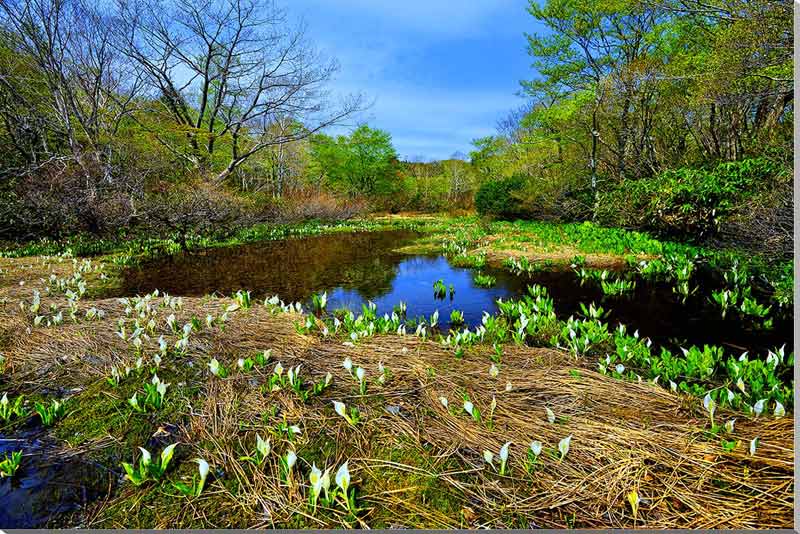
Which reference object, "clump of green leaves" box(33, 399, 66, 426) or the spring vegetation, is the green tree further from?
"clump of green leaves" box(33, 399, 66, 426)

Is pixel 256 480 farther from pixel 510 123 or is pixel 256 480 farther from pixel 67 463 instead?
pixel 510 123

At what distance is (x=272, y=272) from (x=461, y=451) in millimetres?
6916

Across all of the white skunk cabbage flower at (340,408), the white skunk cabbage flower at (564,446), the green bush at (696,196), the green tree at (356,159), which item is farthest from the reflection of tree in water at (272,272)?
the green tree at (356,159)

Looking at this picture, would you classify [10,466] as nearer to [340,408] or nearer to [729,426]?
[340,408]

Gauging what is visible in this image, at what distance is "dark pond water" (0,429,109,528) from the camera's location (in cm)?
170

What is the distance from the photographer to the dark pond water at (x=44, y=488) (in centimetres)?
→ 170

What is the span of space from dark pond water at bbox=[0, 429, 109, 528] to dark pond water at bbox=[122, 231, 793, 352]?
141 inches

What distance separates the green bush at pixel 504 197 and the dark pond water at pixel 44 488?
1894 centimetres

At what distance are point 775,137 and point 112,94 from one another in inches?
990

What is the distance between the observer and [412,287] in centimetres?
682

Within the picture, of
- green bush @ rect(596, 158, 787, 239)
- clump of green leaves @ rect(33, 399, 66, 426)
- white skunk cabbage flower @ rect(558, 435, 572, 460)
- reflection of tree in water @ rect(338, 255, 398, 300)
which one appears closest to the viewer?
white skunk cabbage flower @ rect(558, 435, 572, 460)

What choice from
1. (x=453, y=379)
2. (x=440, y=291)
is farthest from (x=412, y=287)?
(x=453, y=379)

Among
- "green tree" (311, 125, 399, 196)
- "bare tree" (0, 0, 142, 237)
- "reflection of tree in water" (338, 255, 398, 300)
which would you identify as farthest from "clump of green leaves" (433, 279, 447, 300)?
"green tree" (311, 125, 399, 196)

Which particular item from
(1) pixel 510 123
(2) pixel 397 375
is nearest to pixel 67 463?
(2) pixel 397 375
